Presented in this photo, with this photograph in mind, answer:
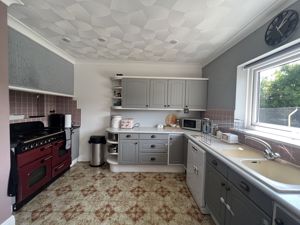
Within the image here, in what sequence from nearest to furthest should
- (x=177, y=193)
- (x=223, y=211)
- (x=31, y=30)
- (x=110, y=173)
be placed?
(x=223, y=211) < (x=31, y=30) < (x=177, y=193) < (x=110, y=173)

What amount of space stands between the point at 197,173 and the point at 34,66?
2.77 metres

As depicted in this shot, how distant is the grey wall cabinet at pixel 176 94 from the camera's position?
3.43 m

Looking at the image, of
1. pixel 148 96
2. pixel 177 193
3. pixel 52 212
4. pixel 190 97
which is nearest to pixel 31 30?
pixel 148 96

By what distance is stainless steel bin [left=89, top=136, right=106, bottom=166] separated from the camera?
11.2 ft

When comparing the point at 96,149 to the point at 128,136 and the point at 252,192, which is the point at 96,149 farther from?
the point at 252,192

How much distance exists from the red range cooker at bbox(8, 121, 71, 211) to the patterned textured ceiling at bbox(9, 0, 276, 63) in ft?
4.87

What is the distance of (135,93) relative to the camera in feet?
11.1

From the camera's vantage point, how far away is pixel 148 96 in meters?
3.41

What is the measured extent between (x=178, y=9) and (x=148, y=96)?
193cm

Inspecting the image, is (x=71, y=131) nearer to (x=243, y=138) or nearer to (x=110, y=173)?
(x=110, y=173)

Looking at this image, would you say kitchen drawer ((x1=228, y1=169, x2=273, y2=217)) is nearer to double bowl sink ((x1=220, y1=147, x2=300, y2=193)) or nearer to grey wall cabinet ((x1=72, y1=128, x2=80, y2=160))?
double bowl sink ((x1=220, y1=147, x2=300, y2=193))

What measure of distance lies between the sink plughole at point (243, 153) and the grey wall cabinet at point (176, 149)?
4.41 feet

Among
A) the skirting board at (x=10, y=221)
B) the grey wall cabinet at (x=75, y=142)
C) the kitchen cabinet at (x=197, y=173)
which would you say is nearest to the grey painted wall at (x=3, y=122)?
the skirting board at (x=10, y=221)

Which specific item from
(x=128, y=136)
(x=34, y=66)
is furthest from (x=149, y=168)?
(x=34, y=66)
